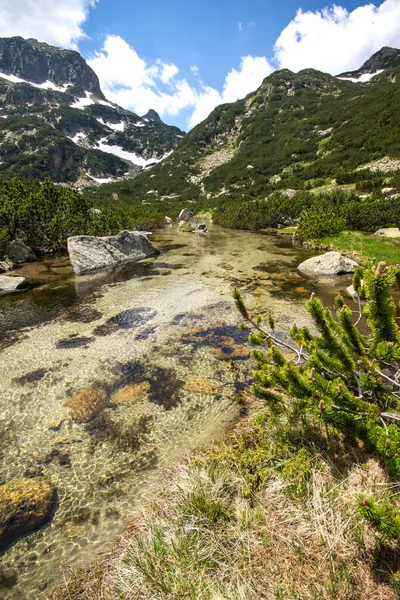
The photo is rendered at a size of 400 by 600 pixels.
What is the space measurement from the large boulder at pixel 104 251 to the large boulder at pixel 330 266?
13.9m

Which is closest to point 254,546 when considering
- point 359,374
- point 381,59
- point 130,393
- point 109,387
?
point 359,374

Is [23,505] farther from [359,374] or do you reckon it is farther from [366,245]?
[366,245]

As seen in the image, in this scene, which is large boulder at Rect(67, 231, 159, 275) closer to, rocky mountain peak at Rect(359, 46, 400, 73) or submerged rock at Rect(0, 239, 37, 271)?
submerged rock at Rect(0, 239, 37, 271)

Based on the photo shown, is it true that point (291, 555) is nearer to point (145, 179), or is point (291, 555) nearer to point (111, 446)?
point (111, 446)

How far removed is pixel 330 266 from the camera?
16.3m

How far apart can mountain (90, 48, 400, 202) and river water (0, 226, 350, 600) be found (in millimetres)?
40991

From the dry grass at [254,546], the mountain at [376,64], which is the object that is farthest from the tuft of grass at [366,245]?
the mountain at [376,64]

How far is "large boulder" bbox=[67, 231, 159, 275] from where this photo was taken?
1917cm

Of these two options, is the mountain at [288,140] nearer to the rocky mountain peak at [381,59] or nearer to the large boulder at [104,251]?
the rocky mountain peak at [381,59]

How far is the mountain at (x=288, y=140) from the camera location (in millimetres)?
50719

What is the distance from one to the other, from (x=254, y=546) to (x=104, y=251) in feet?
68.6

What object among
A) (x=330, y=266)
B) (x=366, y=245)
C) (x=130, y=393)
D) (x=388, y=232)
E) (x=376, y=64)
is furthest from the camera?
(x=376, y=64)

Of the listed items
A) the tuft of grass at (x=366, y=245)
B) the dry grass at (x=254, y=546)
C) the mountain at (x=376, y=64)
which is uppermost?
the mountain at (x=376, y=64)

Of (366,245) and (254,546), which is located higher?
(366,245)
